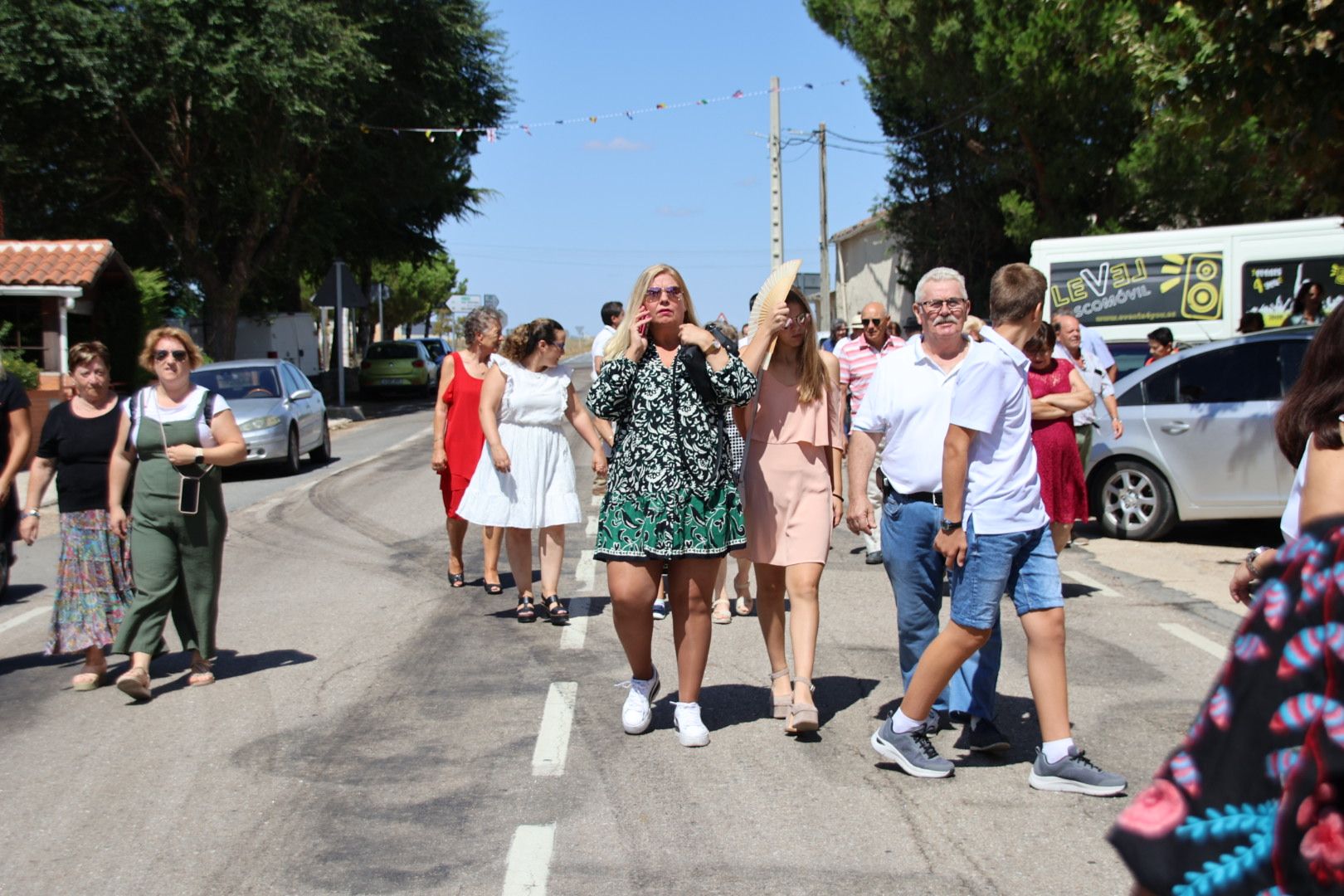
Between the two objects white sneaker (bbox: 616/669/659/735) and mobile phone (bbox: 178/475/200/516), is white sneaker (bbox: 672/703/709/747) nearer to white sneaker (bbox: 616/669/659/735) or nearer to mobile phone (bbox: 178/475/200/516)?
white sneaker (bbox: 616/669/659/735)

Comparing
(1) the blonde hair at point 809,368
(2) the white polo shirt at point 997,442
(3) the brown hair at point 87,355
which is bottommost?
(2) the white polo shirt at point 997,442

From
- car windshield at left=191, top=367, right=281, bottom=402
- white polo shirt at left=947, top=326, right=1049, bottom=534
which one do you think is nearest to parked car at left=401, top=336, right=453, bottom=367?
car windshield at left=191, top=367, right=281, bottom=402

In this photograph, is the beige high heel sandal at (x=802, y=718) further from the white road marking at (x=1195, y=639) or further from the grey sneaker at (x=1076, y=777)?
the white road marking at (x=1195, y=639)

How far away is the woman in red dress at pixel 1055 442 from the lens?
7538 mm

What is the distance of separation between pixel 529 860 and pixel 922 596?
1936mm

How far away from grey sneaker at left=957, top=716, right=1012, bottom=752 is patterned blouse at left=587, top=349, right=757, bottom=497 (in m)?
1.40

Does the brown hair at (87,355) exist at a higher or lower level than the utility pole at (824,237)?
lower

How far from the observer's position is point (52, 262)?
23.3 m

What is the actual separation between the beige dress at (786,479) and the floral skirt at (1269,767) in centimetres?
379

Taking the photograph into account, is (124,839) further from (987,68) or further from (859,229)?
(859,229)

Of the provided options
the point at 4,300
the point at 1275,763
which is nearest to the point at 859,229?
the point at 4,300

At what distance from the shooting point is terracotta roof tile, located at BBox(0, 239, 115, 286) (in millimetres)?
22547

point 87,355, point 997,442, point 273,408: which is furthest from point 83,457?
point 273,408

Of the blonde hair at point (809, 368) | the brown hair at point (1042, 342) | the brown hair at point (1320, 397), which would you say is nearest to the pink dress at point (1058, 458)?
the brown hair at point (1042, 342)
